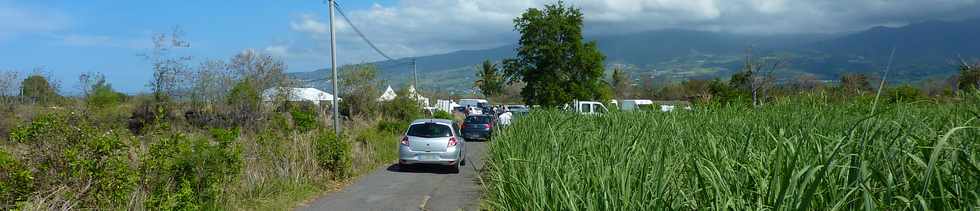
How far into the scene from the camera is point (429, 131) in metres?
18.0

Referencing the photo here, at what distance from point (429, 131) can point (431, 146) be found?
1.72ft

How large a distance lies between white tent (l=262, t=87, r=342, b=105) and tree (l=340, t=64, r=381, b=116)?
1034 mm

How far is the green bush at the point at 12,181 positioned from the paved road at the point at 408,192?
4601mm

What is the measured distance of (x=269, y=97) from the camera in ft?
100

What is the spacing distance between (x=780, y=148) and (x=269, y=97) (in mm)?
28592

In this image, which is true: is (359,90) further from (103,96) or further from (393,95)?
(103,96)

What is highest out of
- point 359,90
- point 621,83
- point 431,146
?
point 621,83

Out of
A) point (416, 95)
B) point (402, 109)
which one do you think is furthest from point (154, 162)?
point (416, 95)

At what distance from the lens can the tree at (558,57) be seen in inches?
1571

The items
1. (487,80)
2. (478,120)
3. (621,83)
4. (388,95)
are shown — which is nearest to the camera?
(478,120)

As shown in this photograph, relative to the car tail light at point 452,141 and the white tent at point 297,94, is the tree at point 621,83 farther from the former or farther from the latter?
the car tail light at point 452,141

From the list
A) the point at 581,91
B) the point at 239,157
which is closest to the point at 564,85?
the point at 581,91

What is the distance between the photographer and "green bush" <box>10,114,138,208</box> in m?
7.96

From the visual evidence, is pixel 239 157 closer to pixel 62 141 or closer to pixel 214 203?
pixel 214 203
